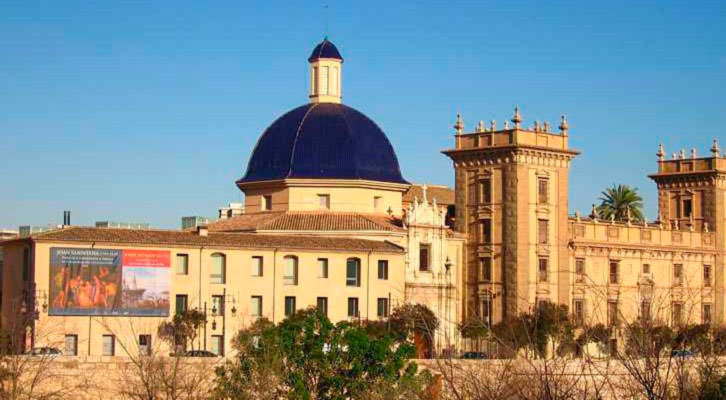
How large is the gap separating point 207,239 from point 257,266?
2592 millimetres

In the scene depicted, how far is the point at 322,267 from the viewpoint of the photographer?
69.4 metres

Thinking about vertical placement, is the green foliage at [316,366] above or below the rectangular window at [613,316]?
below

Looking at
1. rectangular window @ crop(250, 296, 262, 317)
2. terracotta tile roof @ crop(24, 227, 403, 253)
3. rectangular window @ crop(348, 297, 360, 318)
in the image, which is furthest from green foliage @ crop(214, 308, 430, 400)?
rectangular window @ crop(348, 297, 360, 318)

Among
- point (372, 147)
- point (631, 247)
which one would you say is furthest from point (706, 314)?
point (372, 147)

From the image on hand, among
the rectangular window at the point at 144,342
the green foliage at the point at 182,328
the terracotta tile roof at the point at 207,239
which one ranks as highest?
the terracotta tile roof at the point at 207,239

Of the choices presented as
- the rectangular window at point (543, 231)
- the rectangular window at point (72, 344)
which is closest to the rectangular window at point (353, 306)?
the rectangular window at point (543, 231)

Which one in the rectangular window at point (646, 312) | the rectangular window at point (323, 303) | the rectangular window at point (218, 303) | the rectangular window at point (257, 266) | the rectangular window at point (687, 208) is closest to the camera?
the rectangular window at point (646, 312)

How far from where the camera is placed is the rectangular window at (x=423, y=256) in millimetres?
74812

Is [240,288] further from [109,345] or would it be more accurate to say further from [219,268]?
[109,345]

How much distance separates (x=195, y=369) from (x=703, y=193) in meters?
45.4

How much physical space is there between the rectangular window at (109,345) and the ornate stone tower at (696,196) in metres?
37.0

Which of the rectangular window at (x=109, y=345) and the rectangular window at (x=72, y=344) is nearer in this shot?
the rectangular window at (x=72, y=344)

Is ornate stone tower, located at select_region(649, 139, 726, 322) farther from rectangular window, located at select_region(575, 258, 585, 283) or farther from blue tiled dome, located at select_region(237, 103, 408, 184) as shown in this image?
blue tiled dome, located at select_region(237, 103, 408, 184)

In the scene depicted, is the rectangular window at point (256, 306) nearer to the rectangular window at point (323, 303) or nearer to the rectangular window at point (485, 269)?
the rectangular window at point (323, 303)
